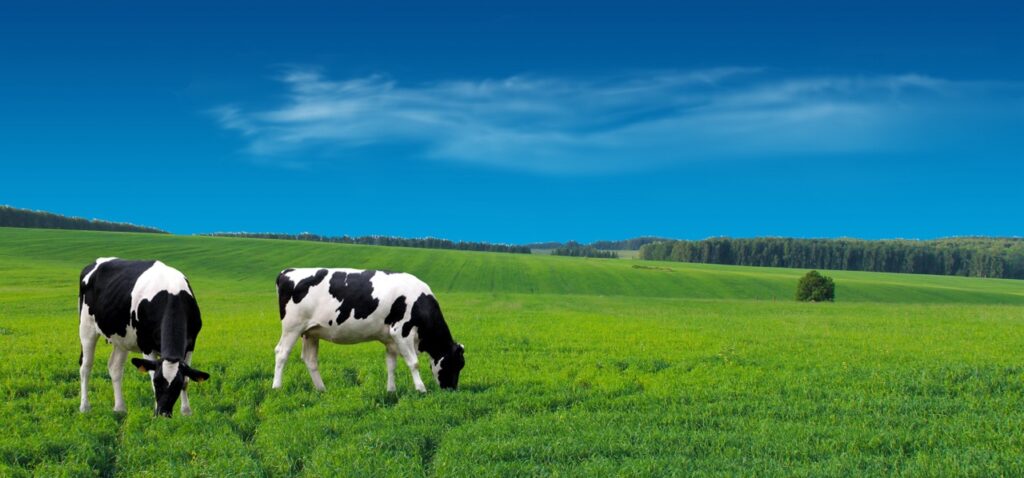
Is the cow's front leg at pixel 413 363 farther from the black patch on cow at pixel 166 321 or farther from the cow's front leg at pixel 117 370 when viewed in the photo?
the cow's front leg at pixel 117 370

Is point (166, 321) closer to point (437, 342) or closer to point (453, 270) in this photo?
point (437, 342)

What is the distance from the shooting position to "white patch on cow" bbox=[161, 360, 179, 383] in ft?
30.7

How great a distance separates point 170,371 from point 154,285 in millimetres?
1616

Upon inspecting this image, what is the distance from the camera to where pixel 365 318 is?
11617mm

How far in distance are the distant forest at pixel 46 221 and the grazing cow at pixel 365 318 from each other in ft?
529

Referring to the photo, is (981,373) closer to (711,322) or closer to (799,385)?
(799,385)

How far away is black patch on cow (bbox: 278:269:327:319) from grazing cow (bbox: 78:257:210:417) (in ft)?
5.49

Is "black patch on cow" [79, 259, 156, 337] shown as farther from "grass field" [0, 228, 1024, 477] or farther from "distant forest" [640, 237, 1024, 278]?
"distant forest" [640, 237, 1024, 278]

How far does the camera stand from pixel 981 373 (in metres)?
13.8

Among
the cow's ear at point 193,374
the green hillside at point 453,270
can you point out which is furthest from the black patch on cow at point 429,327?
the green hillside at point 453,270

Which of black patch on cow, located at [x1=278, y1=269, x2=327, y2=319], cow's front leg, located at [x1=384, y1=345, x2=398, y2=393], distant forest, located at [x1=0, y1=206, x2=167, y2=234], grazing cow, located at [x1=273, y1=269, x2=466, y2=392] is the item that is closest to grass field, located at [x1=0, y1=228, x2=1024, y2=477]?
cow's front leg, located at [x1=384, y1=345, x2=398, y2=393]

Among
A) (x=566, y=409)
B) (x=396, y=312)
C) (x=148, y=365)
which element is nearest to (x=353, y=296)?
(x=396, y=312)

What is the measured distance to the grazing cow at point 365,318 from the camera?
11.6m

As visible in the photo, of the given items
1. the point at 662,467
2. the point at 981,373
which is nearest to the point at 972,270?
the point at 981,373
